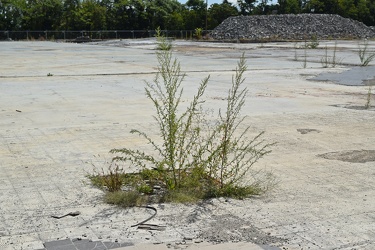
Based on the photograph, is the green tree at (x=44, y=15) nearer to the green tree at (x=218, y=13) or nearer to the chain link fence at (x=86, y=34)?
the chain link fence at (x=86, y=34)

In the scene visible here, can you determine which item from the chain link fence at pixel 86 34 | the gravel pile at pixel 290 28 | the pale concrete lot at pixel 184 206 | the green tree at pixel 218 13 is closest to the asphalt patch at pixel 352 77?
the pale concrete lot at pixel 184 206

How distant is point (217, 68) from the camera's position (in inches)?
922

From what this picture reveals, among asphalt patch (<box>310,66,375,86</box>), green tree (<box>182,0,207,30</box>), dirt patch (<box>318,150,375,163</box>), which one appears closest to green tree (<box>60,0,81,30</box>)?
green tree (<box>182,0,207,30</box>)

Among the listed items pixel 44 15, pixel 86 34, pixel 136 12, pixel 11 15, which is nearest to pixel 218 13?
pixel 136 12

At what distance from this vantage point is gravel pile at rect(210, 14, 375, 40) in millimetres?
67625

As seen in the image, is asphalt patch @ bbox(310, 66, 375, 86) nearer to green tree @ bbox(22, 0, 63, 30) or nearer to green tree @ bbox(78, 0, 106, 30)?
green tree @ bbox(78, 0, 106, 30)

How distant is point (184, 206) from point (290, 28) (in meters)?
67.1

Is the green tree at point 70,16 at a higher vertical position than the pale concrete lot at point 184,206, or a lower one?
higher

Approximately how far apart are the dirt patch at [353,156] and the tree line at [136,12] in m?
74.3

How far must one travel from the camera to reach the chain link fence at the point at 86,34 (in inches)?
2869

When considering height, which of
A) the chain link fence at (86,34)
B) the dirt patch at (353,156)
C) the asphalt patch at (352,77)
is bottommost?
the chain link fence at (86,34)

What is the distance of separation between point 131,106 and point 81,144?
4.02 m

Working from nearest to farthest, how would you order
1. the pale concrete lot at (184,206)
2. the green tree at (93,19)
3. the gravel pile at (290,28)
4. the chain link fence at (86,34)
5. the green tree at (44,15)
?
the pale concrete lot at (184,206), the gravel pile at (290,28), the chain link fence at (86,34), the green tree at (93,19), the green tree at (44,15)

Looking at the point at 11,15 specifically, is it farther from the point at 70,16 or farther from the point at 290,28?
the point at 290,28
